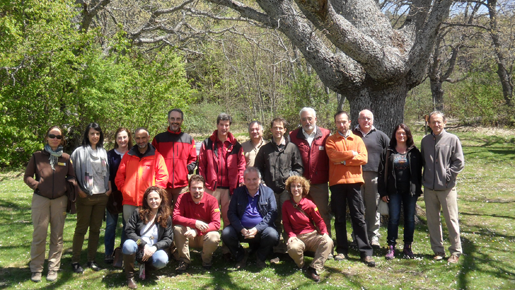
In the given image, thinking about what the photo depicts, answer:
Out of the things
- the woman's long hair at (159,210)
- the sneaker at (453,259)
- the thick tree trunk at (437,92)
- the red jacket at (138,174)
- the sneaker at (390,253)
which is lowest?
the sneaker at (453,259)

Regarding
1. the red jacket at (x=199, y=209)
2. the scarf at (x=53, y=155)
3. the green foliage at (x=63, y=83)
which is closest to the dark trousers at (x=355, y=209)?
the red jacket at (x=199, y=209)

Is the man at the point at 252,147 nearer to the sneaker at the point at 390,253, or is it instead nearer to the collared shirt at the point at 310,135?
the collared shirt at the point at 310,135

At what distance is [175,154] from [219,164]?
1.93ft

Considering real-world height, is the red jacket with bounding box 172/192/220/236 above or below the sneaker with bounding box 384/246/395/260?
above

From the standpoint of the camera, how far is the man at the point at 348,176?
4855mm

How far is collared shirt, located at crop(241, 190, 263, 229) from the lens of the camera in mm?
4844

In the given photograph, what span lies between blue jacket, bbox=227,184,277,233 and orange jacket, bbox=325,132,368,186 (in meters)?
0.81

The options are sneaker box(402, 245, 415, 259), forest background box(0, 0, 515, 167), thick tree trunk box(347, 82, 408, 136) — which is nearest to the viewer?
sneaker box(402, 245, 415, 259)

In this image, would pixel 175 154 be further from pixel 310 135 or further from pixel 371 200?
pixel 371 200

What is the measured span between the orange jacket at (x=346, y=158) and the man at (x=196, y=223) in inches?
61.1

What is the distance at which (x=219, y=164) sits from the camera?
5117mm

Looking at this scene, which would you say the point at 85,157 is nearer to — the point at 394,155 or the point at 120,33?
the point at 394,155

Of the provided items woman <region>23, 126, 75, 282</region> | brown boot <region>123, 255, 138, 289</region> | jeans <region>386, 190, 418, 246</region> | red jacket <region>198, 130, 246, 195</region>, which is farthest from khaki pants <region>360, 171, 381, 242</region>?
woman <region>23, 126, 75, 282</region>

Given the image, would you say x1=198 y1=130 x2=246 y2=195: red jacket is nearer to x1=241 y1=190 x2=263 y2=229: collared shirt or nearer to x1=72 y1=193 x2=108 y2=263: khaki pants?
x1=241 y1=190 x2=263 y2=229: collared shirt
